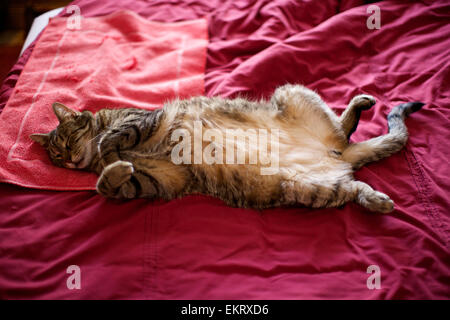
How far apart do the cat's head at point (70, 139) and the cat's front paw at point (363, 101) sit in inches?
53.4

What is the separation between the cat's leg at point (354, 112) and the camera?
1433 mm

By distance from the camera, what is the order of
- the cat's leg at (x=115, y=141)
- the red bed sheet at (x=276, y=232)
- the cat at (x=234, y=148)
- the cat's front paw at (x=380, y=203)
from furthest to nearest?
the cat's leg at (x=115, y=141) < the cat at (x=234, y=148) < the cat's front paw at (x=380, y=203) < the red bed sheet at (x=276, y=232)

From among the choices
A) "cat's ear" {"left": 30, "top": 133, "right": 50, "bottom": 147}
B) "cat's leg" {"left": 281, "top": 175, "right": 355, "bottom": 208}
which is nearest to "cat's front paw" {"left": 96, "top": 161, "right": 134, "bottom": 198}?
"cat's ear" {"left": 30, "top": 133, "right": 50, "bottom": 147}

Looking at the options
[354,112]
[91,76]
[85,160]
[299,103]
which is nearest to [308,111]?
[299,103]

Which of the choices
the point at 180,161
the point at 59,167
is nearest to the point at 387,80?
the point at 180,161

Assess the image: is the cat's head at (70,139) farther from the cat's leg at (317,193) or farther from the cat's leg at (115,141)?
the cat's leg at (317,193)

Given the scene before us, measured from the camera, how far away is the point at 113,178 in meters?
1.21

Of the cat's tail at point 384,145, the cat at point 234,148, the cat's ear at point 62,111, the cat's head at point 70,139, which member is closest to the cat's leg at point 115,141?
the cat at point 234,148

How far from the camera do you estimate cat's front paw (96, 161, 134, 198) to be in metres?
1.21

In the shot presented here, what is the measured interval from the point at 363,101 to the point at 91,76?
1512 mm

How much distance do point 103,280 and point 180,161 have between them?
23.1 inches

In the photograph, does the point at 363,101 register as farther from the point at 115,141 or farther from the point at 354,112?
the point at 115,141

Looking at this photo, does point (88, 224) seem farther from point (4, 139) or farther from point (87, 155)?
point (4, 139)
